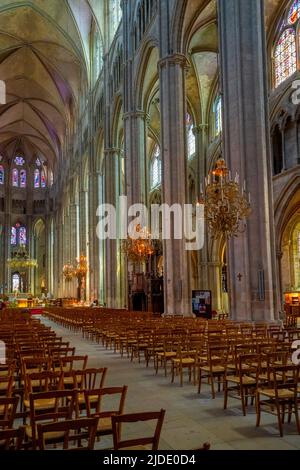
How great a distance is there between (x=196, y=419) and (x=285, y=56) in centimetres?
2408

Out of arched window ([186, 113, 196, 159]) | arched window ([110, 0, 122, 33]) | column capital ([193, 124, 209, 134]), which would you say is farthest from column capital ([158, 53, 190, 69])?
arched window ([110, 0, 122, 33])

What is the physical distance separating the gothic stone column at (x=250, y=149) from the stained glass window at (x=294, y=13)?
29.2ft

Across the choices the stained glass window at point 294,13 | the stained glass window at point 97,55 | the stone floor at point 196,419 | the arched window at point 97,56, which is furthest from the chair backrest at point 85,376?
the stained glass window at point 97,55

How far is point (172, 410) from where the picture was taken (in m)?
6.80

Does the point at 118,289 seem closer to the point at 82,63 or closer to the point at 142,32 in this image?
the point at 142,32

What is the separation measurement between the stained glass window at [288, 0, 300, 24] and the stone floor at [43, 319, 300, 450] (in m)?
22.3

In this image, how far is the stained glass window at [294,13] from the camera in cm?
2503

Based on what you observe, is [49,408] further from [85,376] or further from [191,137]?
[191,137]

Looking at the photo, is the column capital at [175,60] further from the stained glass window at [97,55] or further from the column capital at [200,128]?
the stained glass window at [97,55]

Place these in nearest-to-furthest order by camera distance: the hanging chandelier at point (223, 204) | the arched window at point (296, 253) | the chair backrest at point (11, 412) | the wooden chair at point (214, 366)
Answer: the chair backrest at point (11, 412), the wooden chair at point (214, 366), the hanging chandelier at point (223, 204), the arched window at point (296, 253)

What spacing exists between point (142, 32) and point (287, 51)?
9062mm

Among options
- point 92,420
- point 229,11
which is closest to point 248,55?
point 229,11

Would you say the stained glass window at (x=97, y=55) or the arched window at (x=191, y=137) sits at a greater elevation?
the stained glass window at (x=97, y=55)

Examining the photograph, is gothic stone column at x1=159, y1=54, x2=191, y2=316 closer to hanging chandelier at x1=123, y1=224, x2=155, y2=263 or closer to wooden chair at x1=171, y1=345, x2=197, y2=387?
hanging chandelier at x1=123, y1=224, x2=155, y2=263
